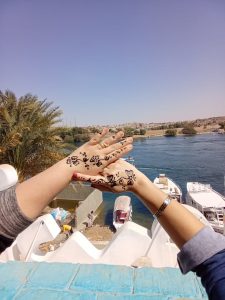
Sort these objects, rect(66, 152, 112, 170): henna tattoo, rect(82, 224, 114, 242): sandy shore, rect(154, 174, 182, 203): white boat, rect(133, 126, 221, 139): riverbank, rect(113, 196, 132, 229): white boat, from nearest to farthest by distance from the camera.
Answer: rect(66, 152, 112, 170): henna tattoo
rect(82, 224, 114, 242): sandy shore
rect(113, 196, 132, 229): white boat
rect(154, 174, 182, 203): white boat
rect(133, 126, 221, 139): riverbank

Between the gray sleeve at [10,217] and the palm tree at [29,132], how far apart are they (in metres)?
11.9

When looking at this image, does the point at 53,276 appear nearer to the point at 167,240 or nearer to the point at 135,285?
the point at 135,285

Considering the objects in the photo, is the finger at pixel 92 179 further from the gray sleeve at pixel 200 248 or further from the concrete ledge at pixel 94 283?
the concrete ledge at pixel 94 283

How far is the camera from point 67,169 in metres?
1.70

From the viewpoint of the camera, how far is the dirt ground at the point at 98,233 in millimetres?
15273

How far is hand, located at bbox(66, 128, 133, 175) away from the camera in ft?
6.27

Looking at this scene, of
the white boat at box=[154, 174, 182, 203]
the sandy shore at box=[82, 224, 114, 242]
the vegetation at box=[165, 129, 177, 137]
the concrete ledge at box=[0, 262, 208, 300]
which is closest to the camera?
the concrete ledge at box=[0, 262, 208, 300]

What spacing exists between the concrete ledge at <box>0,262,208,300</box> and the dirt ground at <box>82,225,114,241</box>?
38.9 ft

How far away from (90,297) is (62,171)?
1905 millimetres

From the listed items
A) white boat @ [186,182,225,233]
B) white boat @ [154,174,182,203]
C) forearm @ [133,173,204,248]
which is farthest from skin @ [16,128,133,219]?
white boat @ [154,174,182,203]

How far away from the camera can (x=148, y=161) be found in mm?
47656

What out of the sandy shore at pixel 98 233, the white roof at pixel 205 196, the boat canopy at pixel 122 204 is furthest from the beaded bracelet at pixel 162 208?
the white roof at pixel 205 196

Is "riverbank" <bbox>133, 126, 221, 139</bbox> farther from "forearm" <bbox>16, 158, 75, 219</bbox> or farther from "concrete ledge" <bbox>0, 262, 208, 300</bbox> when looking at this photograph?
"forearm" <bbox>16, 158, 75, 219</bbox>

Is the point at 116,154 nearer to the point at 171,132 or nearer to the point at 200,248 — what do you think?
the point at 200,248
